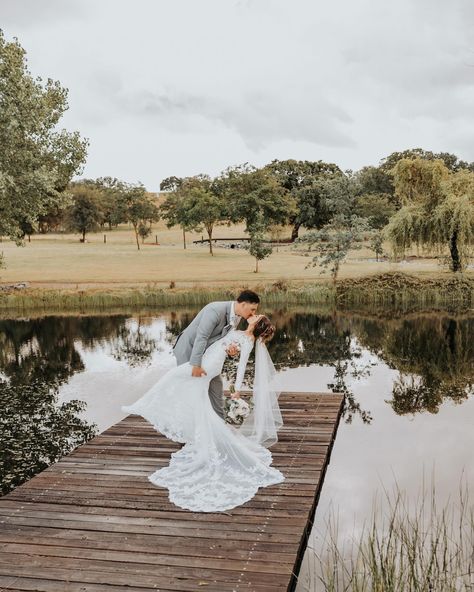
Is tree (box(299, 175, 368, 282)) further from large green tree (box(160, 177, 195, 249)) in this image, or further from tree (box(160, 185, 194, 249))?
tree (box(160, 185, 194, 249))

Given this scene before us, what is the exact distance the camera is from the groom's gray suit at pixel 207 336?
837cm

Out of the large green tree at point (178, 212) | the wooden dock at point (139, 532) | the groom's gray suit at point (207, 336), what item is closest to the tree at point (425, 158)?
the large green tree at point (178, 212)

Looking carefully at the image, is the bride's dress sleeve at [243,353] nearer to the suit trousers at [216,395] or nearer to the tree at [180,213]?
the suit trousers at [216,395]

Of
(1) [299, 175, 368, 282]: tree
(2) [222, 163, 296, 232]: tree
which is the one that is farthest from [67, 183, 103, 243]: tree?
(1) [299, 175, 368, 282]: tree

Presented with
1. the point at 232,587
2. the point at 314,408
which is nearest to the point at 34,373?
the point at 314,408

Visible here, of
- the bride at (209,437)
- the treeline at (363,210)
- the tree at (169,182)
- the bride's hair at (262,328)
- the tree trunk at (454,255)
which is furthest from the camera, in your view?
the tree at (169,182)

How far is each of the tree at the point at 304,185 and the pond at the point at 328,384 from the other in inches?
1594

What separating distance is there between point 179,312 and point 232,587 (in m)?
23.6

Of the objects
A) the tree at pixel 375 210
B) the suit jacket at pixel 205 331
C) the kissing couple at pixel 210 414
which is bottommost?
the kissing couple at pixel 210 414

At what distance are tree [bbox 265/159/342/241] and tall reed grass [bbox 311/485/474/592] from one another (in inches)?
2232

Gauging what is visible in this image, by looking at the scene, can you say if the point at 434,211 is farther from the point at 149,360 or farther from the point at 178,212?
the point at 178,212

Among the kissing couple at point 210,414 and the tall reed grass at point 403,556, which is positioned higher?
the kissing couple at point 210,414

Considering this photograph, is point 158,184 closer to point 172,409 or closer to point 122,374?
point 122,374

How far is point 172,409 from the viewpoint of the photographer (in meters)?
8.91
